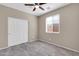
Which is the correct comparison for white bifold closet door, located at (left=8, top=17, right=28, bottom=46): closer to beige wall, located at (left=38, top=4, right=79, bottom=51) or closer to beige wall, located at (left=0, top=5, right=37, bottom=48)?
beige wall, located at (left=0, top=5, right=37, bottom=48)

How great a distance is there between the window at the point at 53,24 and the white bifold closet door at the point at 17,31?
1.78m

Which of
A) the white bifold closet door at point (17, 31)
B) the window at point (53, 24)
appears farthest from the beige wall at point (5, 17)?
the window at point (53, 24)

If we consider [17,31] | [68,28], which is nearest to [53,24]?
[68,28]

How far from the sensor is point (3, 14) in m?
3.89

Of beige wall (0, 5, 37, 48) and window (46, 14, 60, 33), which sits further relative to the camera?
window (46, 14, 60, 33)

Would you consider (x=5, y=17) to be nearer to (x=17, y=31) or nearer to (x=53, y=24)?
(x=17, y=31)

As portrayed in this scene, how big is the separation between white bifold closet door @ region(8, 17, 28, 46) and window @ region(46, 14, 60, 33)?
178cm

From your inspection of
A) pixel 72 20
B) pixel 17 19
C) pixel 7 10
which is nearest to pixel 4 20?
pixel 7 10

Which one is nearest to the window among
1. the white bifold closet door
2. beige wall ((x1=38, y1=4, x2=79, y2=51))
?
beige wall ((x1=38, y1=4, x2=79, y2=51))

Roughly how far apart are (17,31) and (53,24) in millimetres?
2640

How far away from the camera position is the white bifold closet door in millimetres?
4322

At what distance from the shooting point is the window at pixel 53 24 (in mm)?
4776

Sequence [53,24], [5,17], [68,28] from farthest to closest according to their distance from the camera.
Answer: [53,24]
[5,17]
[68,28]

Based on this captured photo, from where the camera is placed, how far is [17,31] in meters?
4.83
